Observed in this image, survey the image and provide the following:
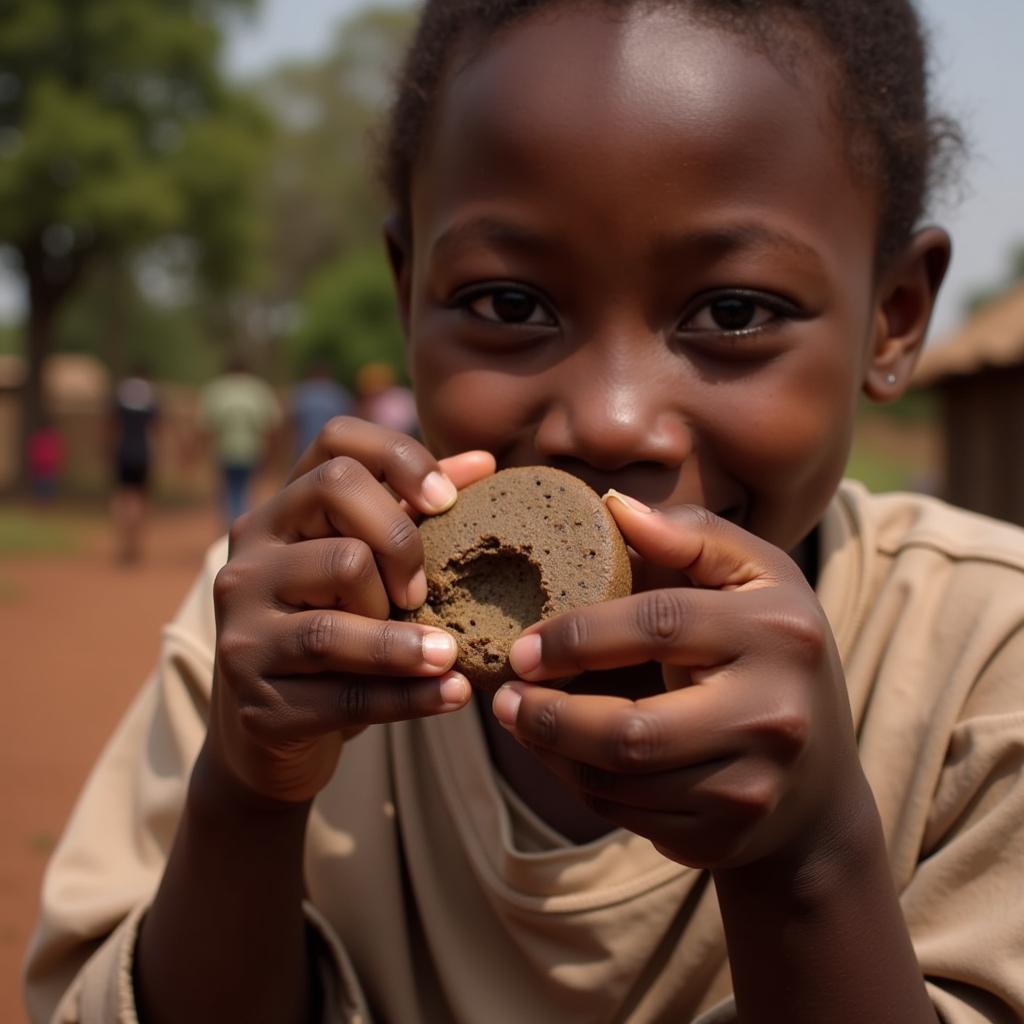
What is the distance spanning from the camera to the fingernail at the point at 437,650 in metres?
1.36

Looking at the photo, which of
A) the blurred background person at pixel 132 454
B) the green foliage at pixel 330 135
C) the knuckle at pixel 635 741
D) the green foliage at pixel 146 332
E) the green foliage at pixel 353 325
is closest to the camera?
the knuckle at pixel 635 741

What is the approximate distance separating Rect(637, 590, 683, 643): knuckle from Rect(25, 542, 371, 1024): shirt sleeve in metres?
0.95

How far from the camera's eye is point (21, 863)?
484cm

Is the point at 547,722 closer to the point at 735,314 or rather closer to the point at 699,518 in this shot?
the point at 699,518

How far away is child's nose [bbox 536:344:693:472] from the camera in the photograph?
1530 millimetres

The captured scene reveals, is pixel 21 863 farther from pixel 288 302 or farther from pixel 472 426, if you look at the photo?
pixel 288 302

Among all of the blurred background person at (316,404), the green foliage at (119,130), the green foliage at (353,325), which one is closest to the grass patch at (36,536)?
the blurred background person at (316,404)

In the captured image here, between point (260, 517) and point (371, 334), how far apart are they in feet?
118

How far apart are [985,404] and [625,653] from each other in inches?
473

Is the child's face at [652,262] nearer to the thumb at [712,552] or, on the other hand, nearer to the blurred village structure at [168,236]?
the thumb at [712,552]

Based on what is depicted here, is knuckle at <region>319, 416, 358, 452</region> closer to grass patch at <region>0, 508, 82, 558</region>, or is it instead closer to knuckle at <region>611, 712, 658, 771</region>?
knuckle at <region>611, 712, 658, 771</region>

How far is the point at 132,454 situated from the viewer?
13117 millimetres

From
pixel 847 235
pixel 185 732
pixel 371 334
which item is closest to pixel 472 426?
pixel 847 235

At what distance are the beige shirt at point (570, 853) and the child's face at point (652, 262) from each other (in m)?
→ 0.34
